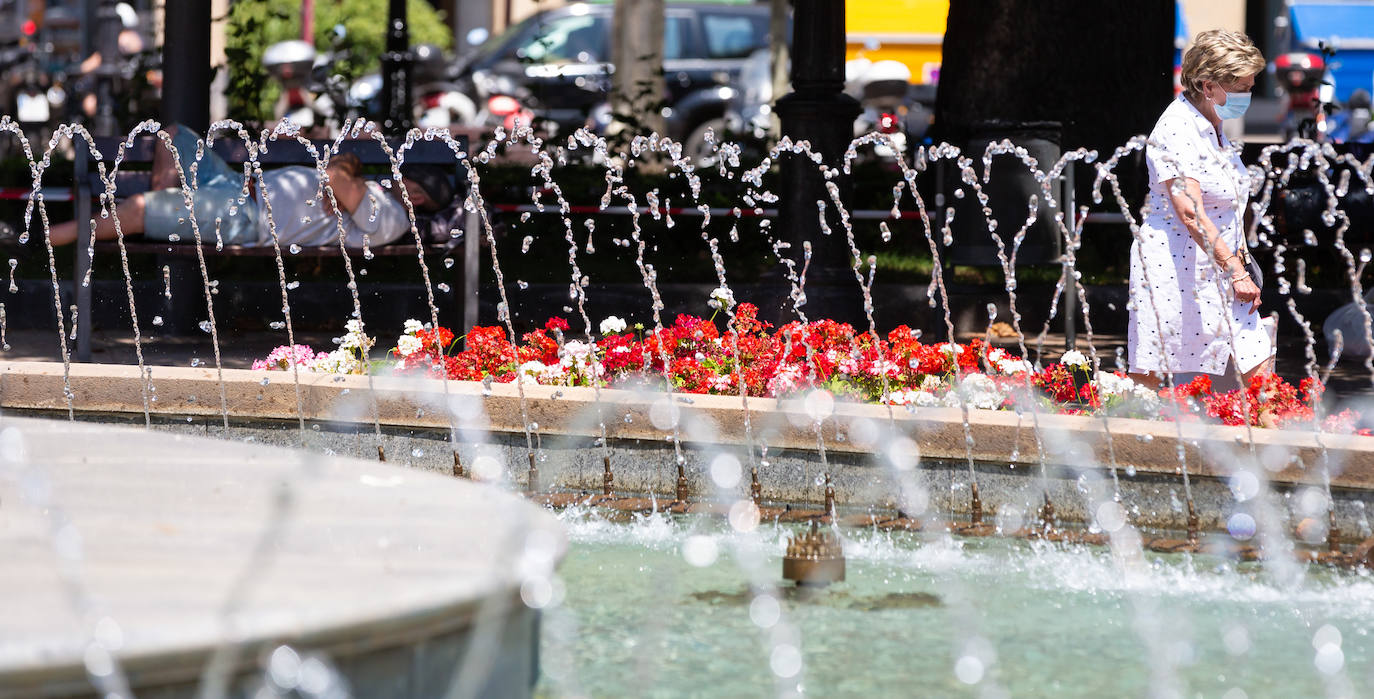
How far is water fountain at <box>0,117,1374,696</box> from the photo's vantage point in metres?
4.26

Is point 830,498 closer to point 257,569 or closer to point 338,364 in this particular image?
point 338,364

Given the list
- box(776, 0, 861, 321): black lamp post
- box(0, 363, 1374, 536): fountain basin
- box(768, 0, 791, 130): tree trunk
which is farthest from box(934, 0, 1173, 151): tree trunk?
box(768, 0, 791, 130): tree trunk

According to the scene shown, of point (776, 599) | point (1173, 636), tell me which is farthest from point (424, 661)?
point (1173, 636)

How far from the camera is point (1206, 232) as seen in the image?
5.34 metres

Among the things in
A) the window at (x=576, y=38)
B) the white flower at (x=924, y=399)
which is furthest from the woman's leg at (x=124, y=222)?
the window at (x=576, y=38)

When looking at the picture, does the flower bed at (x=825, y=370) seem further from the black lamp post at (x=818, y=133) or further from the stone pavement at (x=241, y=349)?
the black lamp post at (x=818, y=133)

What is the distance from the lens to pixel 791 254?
25.9 ft

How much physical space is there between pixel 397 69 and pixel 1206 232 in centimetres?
882

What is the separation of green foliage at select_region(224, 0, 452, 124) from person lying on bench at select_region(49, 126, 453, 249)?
13.4 ft

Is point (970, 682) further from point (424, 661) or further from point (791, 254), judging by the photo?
point (791, 254)

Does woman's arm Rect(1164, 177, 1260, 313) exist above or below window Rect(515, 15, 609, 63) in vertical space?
below

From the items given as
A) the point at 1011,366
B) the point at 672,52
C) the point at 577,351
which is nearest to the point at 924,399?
the point at 1011,366

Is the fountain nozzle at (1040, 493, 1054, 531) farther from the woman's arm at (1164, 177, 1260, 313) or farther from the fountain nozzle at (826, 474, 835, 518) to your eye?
the woman's arm at (1164, 177, 1260, 313)

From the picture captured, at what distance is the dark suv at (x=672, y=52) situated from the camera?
18797 millimetres
